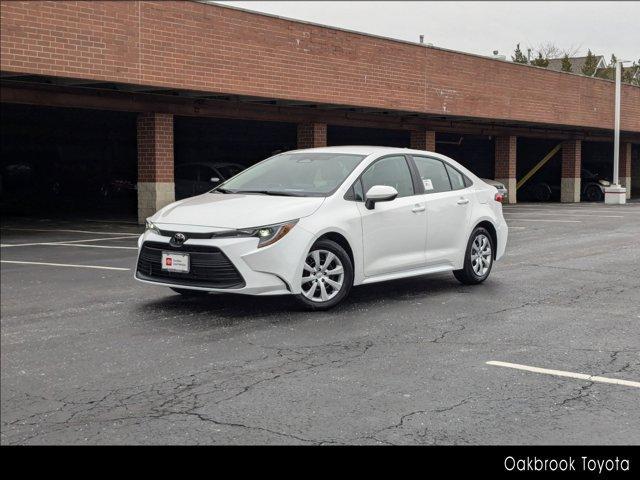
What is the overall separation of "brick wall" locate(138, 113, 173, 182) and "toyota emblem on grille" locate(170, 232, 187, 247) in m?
12.3

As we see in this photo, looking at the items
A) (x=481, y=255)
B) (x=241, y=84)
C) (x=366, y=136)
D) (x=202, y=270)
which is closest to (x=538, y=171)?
(x=366, y=136)

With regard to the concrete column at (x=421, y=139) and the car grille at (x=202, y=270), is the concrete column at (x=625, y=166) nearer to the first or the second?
the concrete column at (x=421, y=139)

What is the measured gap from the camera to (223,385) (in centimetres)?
579

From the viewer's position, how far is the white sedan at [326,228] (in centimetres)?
788

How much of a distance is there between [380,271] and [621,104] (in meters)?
31.5

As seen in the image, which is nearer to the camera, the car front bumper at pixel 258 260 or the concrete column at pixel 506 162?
the car front bumper at pixel 258 260

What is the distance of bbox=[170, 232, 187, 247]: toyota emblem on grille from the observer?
7.96 meters

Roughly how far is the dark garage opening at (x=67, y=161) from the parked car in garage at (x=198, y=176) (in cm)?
183

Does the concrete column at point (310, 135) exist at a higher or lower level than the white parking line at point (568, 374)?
higher

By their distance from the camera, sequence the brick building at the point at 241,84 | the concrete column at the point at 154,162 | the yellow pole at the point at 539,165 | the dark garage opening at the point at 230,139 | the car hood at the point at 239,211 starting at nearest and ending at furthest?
the car hood at the point at 239,211
the brick building at the point at 241,84
the concrete column at the point at 154,162
the dark garage opening at the point at 230,139
the yellow pole at the point at 539,165

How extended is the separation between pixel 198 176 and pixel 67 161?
44.7 feet

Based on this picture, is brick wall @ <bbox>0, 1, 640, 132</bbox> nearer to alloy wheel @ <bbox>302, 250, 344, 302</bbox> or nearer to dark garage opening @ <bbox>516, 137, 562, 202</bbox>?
dark garage opening @ <bbox>516, 137, 562, 202</bbox>

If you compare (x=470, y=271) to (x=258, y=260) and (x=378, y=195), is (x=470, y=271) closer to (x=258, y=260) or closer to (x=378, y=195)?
(x=378, y=195)

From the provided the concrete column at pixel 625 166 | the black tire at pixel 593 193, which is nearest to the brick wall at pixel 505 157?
the black tire at pixel 593 193
